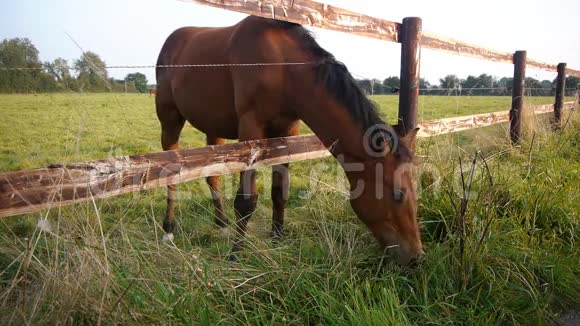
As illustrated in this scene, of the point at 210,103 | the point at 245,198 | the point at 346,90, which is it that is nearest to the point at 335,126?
the point at 346,90

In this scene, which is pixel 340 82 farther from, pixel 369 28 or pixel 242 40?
pixel 242 40

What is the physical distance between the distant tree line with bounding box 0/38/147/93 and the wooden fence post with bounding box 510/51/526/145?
5.97 metres

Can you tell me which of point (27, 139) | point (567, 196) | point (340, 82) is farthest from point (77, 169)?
point (27, 139)

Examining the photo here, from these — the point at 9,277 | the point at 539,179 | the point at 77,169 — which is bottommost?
the point at 9,277

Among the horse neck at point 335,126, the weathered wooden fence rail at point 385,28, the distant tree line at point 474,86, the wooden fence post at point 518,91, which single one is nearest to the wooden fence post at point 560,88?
the distant tree line at point 474,86

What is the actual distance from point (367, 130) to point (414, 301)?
42.4 inches

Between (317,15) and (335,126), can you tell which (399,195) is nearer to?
(335,126)

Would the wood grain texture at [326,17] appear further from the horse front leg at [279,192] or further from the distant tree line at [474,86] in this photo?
the horse front leg at [279,192]

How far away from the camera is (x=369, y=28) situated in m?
3.09

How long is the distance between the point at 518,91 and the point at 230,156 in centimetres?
538

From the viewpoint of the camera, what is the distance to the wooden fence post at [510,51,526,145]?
5805 millimetres

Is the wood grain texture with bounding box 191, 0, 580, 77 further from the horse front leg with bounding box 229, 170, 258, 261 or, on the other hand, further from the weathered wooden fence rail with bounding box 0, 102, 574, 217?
the horse front leg with bounding box 229, 170, 258, 261

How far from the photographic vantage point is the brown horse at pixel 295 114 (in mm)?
2348

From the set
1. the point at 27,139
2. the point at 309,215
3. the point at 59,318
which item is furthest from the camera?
the point at 27,139
